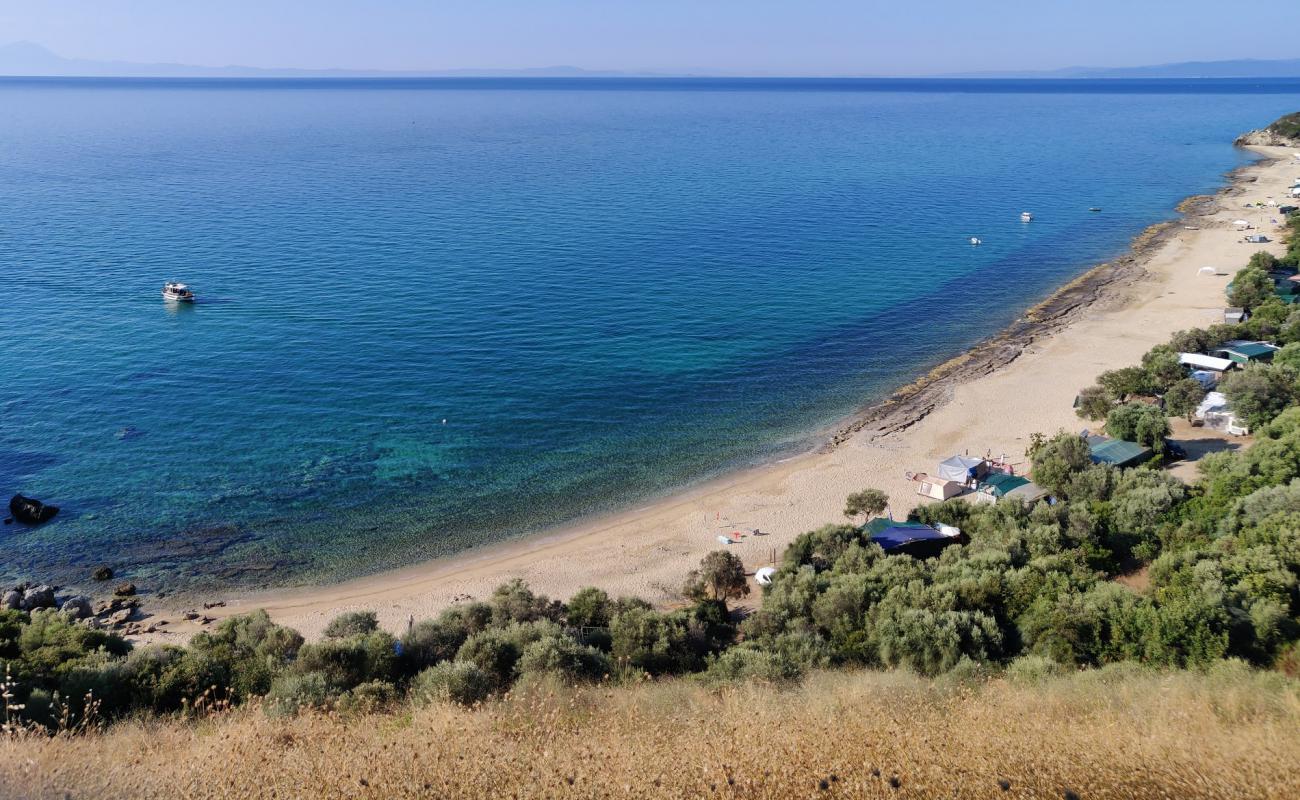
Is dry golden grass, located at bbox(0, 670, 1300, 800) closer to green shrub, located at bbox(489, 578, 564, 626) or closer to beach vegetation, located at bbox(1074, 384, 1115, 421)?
green shrub, located at bbox(489, 578, 564, 626)

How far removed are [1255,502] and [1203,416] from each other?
48.2ft

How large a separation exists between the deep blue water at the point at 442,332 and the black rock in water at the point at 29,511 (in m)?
0.51

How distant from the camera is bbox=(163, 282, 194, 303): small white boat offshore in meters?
56.3

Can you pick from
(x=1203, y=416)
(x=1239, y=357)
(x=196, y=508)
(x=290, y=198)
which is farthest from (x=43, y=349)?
(x=1239, y=357)

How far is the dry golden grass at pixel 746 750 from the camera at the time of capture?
9227mm

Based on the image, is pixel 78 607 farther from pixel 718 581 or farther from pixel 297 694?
pixel 718 581

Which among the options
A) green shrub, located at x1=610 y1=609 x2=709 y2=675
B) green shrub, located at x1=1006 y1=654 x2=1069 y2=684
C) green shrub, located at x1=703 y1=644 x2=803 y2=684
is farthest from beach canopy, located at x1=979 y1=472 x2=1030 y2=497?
green shrub, located at x1=703 y1=644 x2=803 y2=684

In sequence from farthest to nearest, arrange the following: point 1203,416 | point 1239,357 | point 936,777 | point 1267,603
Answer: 1. point 1239,357
2. point 1203,416
3. point 1267,603
4. point 936,777

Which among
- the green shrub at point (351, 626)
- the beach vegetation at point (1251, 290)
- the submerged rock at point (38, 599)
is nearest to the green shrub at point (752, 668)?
the green shrub at point (351, 626)

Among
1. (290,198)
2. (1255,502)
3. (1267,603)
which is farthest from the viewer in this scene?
(290,198)

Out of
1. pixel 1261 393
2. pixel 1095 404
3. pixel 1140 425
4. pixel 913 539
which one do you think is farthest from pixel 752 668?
pixel 1261 393

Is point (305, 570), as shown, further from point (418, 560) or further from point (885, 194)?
point (885, 194)

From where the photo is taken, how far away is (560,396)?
4316 centimetres

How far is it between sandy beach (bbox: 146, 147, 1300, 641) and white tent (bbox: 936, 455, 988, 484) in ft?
5.36
